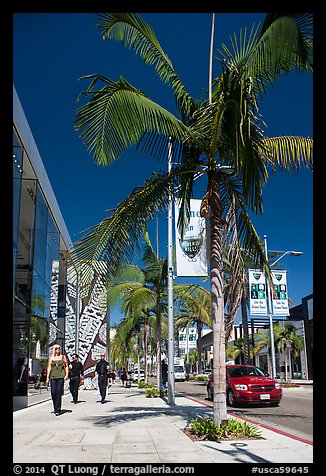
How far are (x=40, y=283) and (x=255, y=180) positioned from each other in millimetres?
14507

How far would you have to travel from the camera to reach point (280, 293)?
90.9 ft

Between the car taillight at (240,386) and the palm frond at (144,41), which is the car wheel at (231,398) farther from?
the palm frond at (144,41)

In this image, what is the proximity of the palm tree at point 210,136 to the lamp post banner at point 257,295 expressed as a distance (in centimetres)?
1576

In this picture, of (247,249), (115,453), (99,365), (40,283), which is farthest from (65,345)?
(115,453)

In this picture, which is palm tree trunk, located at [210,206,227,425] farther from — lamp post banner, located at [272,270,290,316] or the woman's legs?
lamp post banner, located at [272,270,290,316]

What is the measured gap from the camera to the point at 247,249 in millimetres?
10648

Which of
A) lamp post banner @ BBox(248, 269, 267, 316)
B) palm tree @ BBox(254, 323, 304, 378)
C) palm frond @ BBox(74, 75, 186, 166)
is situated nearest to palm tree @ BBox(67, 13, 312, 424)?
palm frond @ BBox(74, 75, 186, 166)

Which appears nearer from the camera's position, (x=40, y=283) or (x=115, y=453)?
(x=115, y=453)

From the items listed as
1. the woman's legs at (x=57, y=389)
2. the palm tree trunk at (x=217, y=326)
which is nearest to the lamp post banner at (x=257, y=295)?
the woman's legs at (x=57, y=389)

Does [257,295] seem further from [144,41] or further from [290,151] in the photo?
[144,41]

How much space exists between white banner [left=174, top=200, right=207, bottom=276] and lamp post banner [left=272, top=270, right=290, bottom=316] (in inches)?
467

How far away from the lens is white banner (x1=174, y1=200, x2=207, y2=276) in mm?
11898

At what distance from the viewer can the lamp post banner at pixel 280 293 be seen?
26.9 metres
